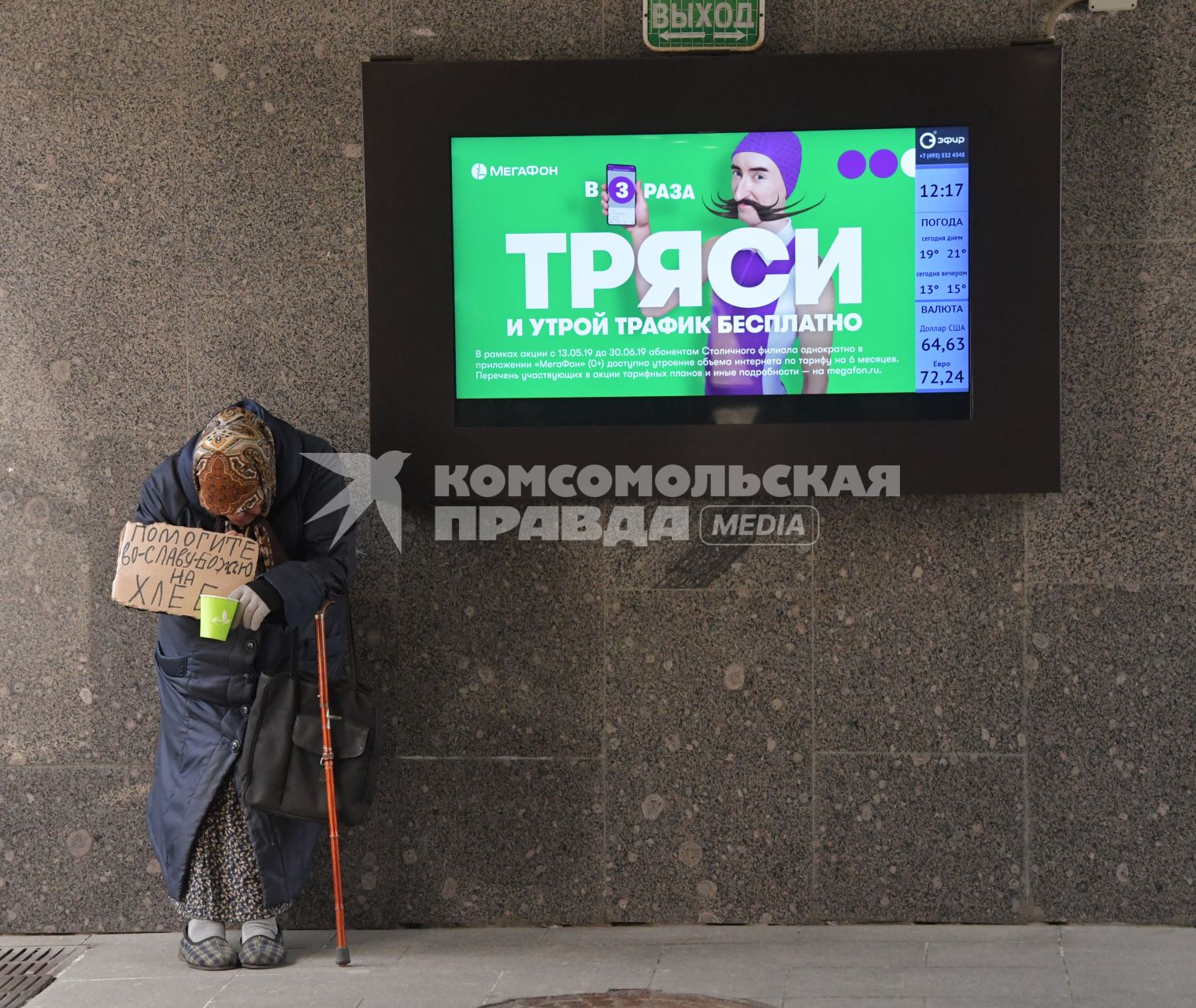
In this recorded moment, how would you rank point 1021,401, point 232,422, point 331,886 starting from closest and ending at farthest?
point 232,422
point 1021,401
point 331,886

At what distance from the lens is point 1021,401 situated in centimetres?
403

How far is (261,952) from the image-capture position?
12.7 feet

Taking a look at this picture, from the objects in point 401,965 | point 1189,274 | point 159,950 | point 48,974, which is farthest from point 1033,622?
point 48,974

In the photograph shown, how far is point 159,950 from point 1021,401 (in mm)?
3434

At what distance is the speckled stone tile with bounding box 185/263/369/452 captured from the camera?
4258 mm

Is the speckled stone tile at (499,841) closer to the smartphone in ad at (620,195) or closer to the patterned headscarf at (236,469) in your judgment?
the patterned headscarf at (236,469)

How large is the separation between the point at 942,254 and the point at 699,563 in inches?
51.9

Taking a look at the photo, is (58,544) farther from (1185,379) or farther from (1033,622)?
(1185,379)

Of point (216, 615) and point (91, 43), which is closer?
point (216, 615)

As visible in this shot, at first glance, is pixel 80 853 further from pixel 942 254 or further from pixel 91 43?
pixel 942 254

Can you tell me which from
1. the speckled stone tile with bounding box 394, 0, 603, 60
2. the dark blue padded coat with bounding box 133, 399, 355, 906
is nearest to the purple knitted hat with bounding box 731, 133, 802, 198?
the speckled stone tile with bounding box 394, 0, 603, 60

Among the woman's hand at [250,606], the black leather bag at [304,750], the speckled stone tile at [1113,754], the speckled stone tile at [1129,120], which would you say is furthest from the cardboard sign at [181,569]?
the speckled stone tile at [1129,120]

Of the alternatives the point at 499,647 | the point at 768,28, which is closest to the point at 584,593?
the point at 499,647

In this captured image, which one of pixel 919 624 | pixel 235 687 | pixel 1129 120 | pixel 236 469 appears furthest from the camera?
pixel 919 624
